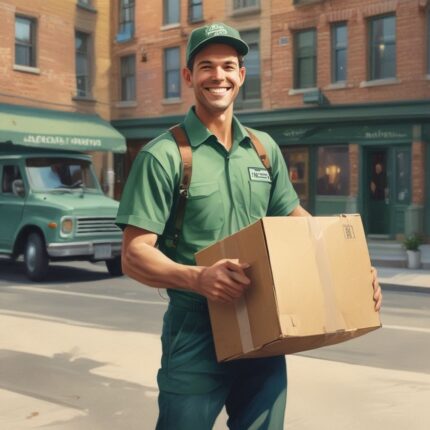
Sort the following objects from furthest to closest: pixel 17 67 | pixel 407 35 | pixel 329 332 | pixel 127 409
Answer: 1. pixel 17 67
2. pixel 407 35
3. pixel 127 409
4. pixel 329 332

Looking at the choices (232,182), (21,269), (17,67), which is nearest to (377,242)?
(21,269)

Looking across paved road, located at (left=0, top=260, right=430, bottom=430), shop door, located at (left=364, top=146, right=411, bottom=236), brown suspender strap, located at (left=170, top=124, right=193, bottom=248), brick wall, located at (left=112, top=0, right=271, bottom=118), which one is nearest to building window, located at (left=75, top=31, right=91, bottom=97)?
brick wall, located at (left=112, top=0, right=271, bottom=118)

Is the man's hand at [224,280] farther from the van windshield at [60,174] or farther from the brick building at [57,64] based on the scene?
the brick building at [57,64]

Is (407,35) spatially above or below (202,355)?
above

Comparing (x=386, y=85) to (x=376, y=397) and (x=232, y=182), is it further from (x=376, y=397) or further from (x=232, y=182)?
(x=232, y=182)

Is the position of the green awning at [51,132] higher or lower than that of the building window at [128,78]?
lower

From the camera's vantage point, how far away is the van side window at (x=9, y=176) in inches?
552

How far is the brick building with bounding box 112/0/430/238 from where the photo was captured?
22.9 metres

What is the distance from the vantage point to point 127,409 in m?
5.49

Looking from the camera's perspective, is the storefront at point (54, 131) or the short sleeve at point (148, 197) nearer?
the short sleeve at point (148, 197)

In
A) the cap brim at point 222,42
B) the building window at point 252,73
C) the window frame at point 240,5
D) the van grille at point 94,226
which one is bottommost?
the van grille at point 94,226

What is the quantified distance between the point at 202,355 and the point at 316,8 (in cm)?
2350

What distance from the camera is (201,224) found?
2791 mm

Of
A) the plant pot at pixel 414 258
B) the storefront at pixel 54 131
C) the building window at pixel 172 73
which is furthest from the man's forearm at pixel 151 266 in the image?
the building window at pixel 172 73
